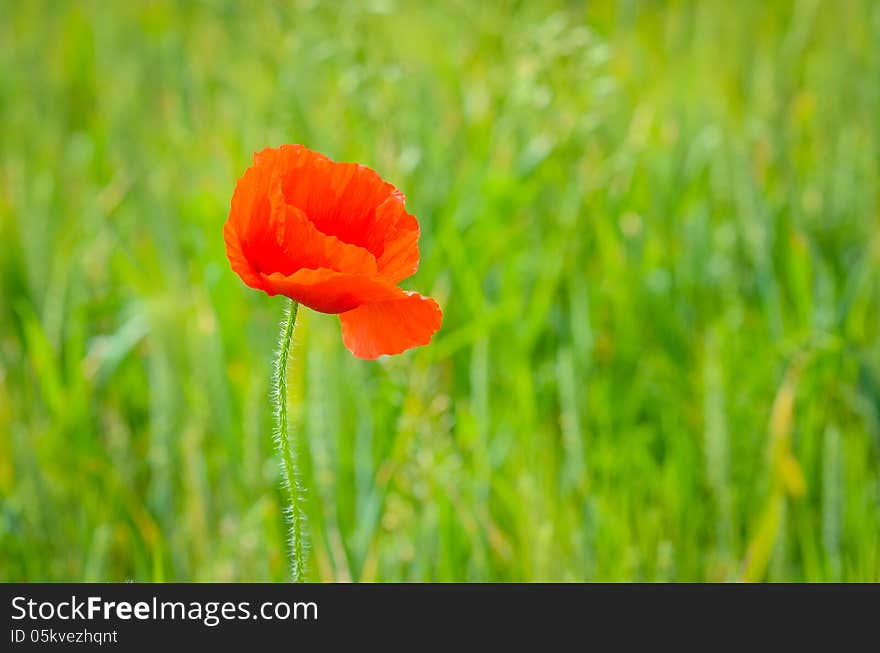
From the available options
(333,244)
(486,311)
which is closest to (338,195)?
(333,244)

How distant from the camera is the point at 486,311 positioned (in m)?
1.36

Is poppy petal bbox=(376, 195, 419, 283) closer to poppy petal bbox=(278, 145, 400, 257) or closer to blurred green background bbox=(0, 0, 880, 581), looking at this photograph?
poppy petal bbox=(278, 145, 400, 257)

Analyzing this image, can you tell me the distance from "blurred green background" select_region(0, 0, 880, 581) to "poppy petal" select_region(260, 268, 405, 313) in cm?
42

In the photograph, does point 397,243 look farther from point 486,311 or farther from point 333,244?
point 486,311

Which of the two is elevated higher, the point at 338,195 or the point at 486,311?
the point at 486,311

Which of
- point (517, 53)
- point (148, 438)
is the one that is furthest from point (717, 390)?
point (517, 53)

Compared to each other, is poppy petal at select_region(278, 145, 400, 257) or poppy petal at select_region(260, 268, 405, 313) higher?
poppy petal at select_region(278, 145, 400, 257)

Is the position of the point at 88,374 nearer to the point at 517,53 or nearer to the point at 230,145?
the point at 230,145

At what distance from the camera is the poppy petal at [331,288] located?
56 cm

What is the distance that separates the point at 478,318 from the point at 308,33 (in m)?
0.63

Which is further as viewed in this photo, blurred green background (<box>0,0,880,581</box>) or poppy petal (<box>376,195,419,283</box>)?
blurred green background (<box>0,0,880,581</box>)

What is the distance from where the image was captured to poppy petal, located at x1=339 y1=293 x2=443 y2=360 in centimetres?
59

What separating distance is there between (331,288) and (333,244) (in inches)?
1.3

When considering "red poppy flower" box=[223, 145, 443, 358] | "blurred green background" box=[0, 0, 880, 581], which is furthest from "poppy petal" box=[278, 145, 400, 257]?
"blurred green background" box=[0, 0, 880, 581]
